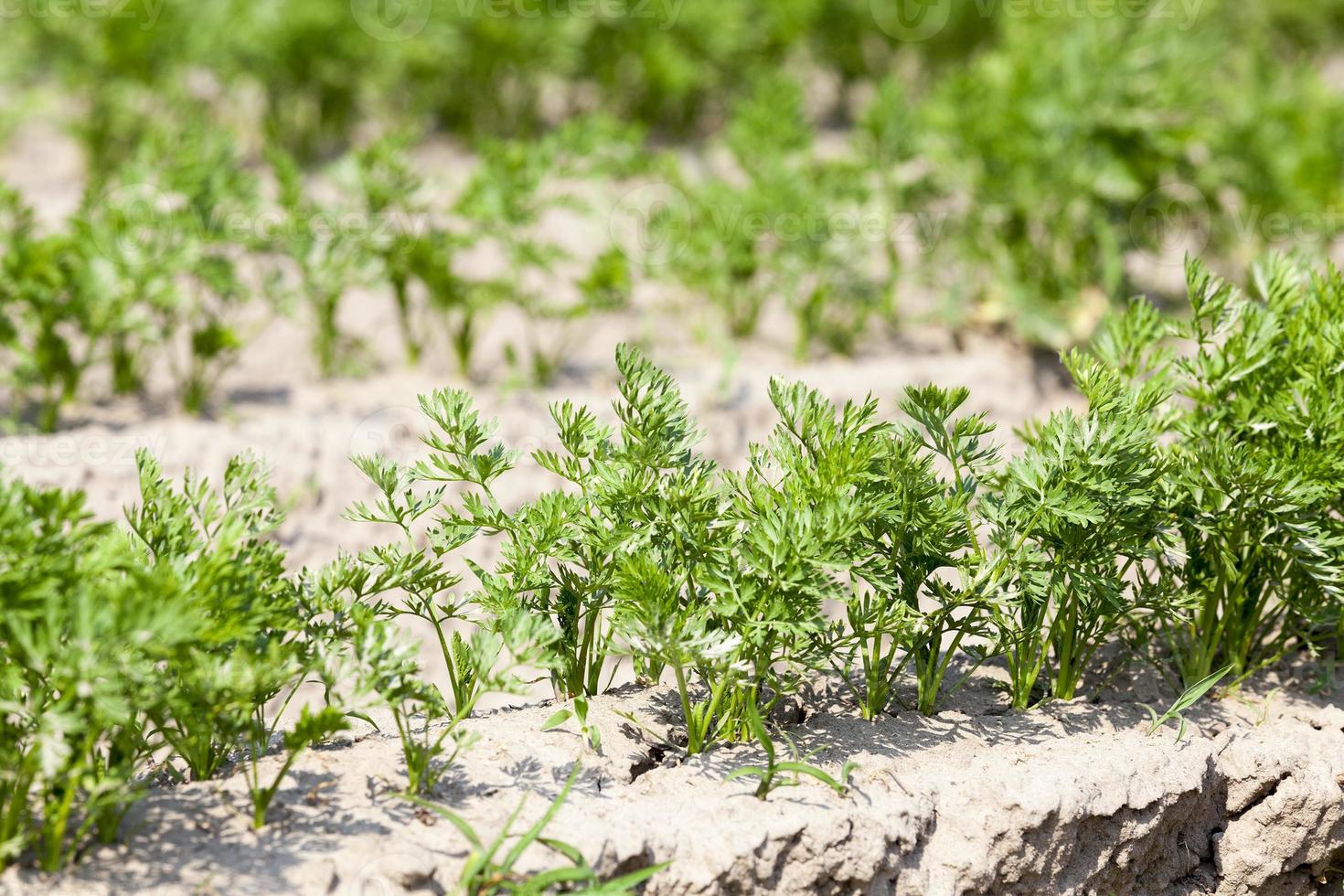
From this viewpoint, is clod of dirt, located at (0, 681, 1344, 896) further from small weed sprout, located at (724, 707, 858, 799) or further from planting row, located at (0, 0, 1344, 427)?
planting row, located at (0, 0, 1344, 427)

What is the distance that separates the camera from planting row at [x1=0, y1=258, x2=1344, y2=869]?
2227 mm

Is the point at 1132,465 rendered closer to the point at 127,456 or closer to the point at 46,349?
the point at 127,456

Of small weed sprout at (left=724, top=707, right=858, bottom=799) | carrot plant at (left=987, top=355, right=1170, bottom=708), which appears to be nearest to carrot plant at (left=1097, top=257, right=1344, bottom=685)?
carrot plant at (left=987, top=355, right=1170, bottom=708)

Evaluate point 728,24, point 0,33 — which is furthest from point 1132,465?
point 0,33

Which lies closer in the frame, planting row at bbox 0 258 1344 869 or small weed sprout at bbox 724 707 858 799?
planting row at bbox 0 258 1344 869

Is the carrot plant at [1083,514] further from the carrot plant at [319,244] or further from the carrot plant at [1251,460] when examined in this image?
→ the carrot plant at [319,244]

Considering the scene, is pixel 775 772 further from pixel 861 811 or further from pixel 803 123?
pixel 803 123

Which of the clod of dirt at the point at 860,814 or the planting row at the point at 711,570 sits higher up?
the planting row at the point at 711,570

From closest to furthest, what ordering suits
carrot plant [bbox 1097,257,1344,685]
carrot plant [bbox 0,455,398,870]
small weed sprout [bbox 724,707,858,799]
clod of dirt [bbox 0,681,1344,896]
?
carrot plant [bbox 0,455,398,870]
clod of dirt [bbox 0,681,1344,896]
small weed sprout [bbox 724,707,858,799]
carrot plant [bbox 1097,257,1344,685]

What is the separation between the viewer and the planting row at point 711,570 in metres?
2.23

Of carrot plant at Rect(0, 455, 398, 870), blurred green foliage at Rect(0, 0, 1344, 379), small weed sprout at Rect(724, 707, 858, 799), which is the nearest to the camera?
carrot plant at Rect(0, 455, 398, 870)

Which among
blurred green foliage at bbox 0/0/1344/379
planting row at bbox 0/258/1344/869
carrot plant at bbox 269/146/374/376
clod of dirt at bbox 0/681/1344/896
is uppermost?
A: blurred green foliage at bbox 0/0/1344/379

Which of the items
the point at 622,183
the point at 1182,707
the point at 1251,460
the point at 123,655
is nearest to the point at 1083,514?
the point at 1251,460

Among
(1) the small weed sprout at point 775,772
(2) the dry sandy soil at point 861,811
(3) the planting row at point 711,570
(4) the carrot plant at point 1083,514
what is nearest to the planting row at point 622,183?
(3) the planting row at point 711,570
